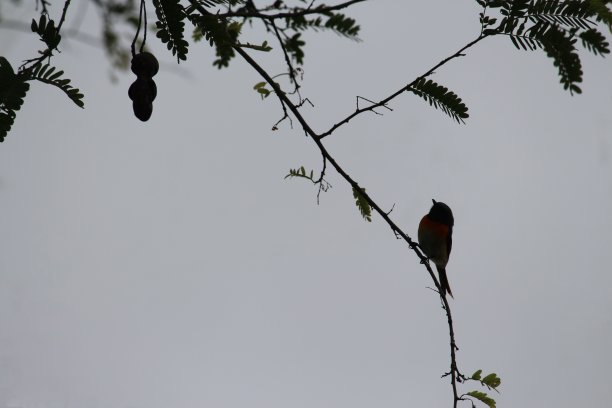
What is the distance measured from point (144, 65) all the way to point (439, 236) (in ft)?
14.2

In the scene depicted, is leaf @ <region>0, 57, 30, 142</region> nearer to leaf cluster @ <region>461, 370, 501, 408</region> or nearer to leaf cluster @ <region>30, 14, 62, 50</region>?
leaf cluster @ <region>30, 14, 62, 50</region>

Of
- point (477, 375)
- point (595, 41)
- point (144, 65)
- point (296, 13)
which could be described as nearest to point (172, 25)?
point (144, 65)

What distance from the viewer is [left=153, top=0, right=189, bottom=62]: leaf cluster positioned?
2170 mm

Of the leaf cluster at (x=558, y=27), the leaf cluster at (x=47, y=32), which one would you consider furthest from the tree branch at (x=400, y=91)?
the leaf cluster at (x=47, y=32)

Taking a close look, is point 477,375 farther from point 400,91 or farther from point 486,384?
point 400,91

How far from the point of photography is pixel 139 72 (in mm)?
2156

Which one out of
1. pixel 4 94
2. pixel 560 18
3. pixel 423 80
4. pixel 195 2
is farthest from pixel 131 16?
pixel 560 18

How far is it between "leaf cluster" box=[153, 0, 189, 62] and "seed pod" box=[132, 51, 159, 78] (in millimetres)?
105

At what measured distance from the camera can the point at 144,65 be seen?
2.17 meters

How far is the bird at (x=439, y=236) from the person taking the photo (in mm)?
5867

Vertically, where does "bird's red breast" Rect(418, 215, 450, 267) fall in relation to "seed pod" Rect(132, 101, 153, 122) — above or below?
above

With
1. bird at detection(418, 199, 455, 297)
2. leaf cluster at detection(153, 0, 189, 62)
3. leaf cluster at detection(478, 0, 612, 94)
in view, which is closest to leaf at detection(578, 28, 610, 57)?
leaf cluster at detection(478, 0, 612, 94)

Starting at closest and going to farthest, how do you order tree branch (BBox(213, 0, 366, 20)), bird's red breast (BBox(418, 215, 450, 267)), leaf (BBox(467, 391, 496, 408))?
tree branch (BBox(213, 0, 366, 20)), leaf (BBox(467, 391, 496, 408)), bird's red breast (BBox(418, 215, 450, 267))

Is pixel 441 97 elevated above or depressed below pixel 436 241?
below
